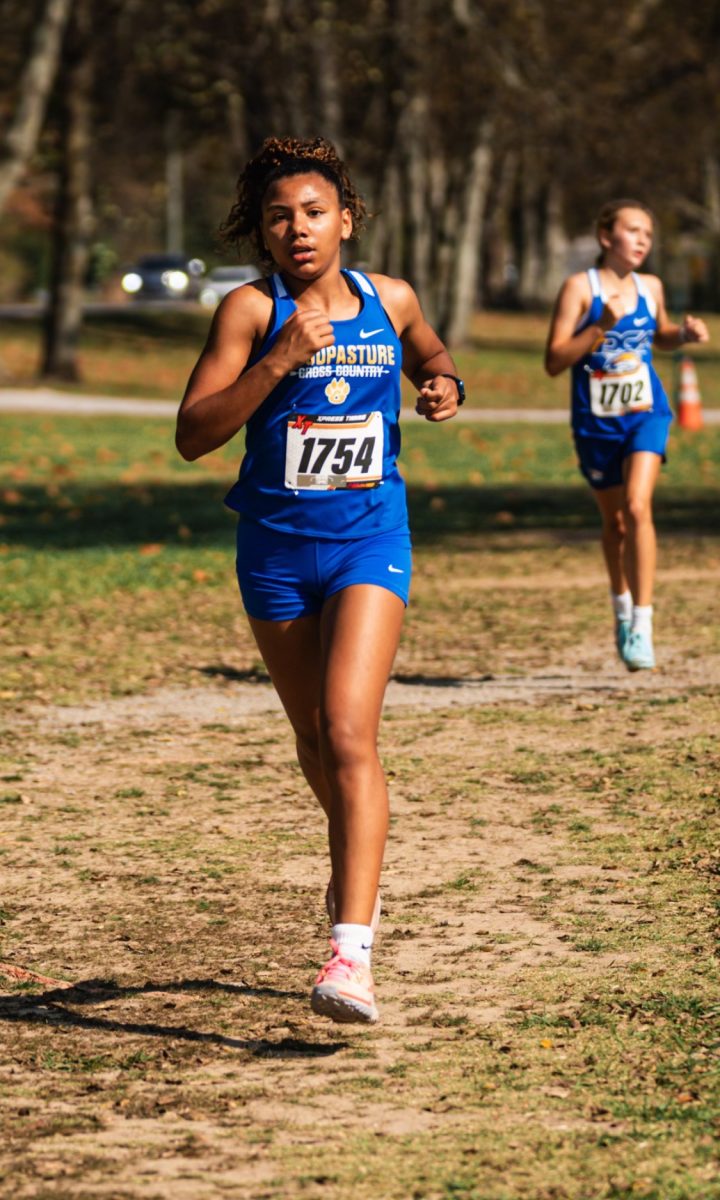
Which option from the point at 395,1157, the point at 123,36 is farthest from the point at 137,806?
the point at 123,36

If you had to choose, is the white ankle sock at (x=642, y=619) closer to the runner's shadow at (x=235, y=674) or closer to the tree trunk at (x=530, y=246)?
the runner's shadow at (x=235, y=674)

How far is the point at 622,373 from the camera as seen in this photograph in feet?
30.3

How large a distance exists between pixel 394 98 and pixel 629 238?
3057cm

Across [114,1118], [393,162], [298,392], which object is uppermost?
[393,162]

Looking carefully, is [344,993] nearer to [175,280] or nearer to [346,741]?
[346,741]

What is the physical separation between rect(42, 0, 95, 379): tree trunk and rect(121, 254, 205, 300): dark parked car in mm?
31517

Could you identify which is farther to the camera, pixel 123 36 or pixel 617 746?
pixel 123 36

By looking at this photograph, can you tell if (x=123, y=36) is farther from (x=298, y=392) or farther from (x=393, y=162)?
(x=298, y=392)

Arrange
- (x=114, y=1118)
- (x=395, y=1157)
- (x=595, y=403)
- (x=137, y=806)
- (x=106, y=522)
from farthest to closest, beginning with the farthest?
(x=106, y=522) < (x=595, y=403) < (x=137, y=806) < (x=114, y=1118) < (x=395, y=1157)

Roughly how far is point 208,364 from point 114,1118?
175cm

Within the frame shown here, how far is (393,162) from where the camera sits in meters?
40.5

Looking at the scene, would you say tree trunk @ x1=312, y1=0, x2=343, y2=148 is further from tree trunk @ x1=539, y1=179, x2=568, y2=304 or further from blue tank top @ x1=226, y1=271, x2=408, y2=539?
blue tank top @ x1=226, y1=271, x2=408, y2=539

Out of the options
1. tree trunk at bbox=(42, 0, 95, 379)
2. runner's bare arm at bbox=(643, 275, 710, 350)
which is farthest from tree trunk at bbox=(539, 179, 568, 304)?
runner's bare arm at bbox=(643, 275, 710, 350)

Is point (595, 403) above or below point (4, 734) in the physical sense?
Result: above
